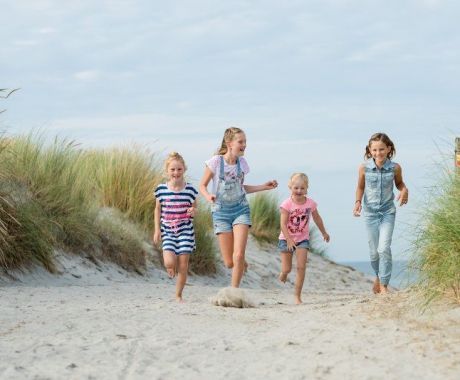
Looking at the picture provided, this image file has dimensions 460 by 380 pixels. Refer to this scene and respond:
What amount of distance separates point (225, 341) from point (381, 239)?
336 cm

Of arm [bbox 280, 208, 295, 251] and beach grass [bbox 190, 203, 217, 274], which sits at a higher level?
arm [bbox 280, 208, 295, 251]

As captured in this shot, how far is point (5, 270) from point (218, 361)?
5.20 meters

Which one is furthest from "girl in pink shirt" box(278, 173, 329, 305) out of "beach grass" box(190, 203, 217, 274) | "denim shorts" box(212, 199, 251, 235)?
"beach grass" box(190, 203, 217, 274)

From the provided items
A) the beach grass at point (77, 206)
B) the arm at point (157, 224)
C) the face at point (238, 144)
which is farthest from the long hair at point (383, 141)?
Result: the beach grass at point (77, 206)

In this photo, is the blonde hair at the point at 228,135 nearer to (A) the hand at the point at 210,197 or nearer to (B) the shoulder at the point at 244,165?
(B) the shoulder at the point at 244,165

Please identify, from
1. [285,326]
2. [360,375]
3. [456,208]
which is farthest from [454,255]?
[360,375]

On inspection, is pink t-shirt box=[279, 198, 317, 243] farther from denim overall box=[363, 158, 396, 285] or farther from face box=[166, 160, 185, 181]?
face box=[166, 160, 185, 181]

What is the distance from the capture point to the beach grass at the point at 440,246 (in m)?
6.42

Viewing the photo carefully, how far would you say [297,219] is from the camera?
8.22m

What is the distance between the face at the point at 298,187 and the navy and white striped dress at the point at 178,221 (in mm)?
1015

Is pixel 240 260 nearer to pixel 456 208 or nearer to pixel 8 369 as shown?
pixel 456 208

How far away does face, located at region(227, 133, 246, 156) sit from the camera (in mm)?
8234

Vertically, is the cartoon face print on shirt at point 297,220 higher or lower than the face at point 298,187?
lower

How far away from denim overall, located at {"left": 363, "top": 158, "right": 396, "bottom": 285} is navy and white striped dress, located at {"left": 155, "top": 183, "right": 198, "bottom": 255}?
1.99m
